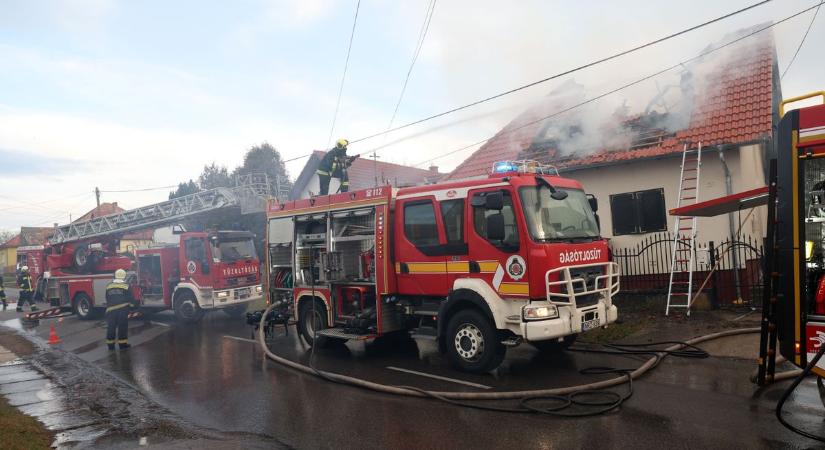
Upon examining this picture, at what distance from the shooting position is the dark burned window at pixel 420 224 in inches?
318

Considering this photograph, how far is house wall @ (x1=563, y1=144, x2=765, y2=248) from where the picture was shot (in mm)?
11750

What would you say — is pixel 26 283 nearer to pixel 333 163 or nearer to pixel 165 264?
pixel 165 264

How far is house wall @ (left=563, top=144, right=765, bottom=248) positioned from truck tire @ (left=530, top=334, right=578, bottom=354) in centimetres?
551

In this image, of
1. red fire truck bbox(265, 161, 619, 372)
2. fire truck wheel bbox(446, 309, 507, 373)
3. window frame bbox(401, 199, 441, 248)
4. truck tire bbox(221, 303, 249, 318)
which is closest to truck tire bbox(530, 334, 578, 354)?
red fire truck bbox(265, 161, 619, 372)

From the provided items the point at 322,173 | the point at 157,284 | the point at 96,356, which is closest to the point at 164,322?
the point at 157,284

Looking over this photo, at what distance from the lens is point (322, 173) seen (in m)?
11.5

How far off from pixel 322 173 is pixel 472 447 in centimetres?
773

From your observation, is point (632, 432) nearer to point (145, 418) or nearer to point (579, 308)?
point (579, 308)

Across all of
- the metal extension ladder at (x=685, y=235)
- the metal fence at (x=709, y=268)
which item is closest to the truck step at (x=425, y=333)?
the metal extension ladder at (x=685, y=235)

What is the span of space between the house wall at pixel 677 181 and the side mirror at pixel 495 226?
7.09 meters

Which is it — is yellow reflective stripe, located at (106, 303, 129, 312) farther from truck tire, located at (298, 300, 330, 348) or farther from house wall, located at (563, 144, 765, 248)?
house wall, located at (563, 144, 765, 248)

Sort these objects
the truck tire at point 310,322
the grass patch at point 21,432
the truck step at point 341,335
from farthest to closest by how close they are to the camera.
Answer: the truck tire at point 310,322
the truck step at point 341,335
the grass patch at point 21,432

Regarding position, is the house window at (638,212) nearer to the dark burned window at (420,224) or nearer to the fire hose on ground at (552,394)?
the fire hose on ground at (552,394)

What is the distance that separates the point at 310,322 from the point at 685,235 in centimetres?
834
